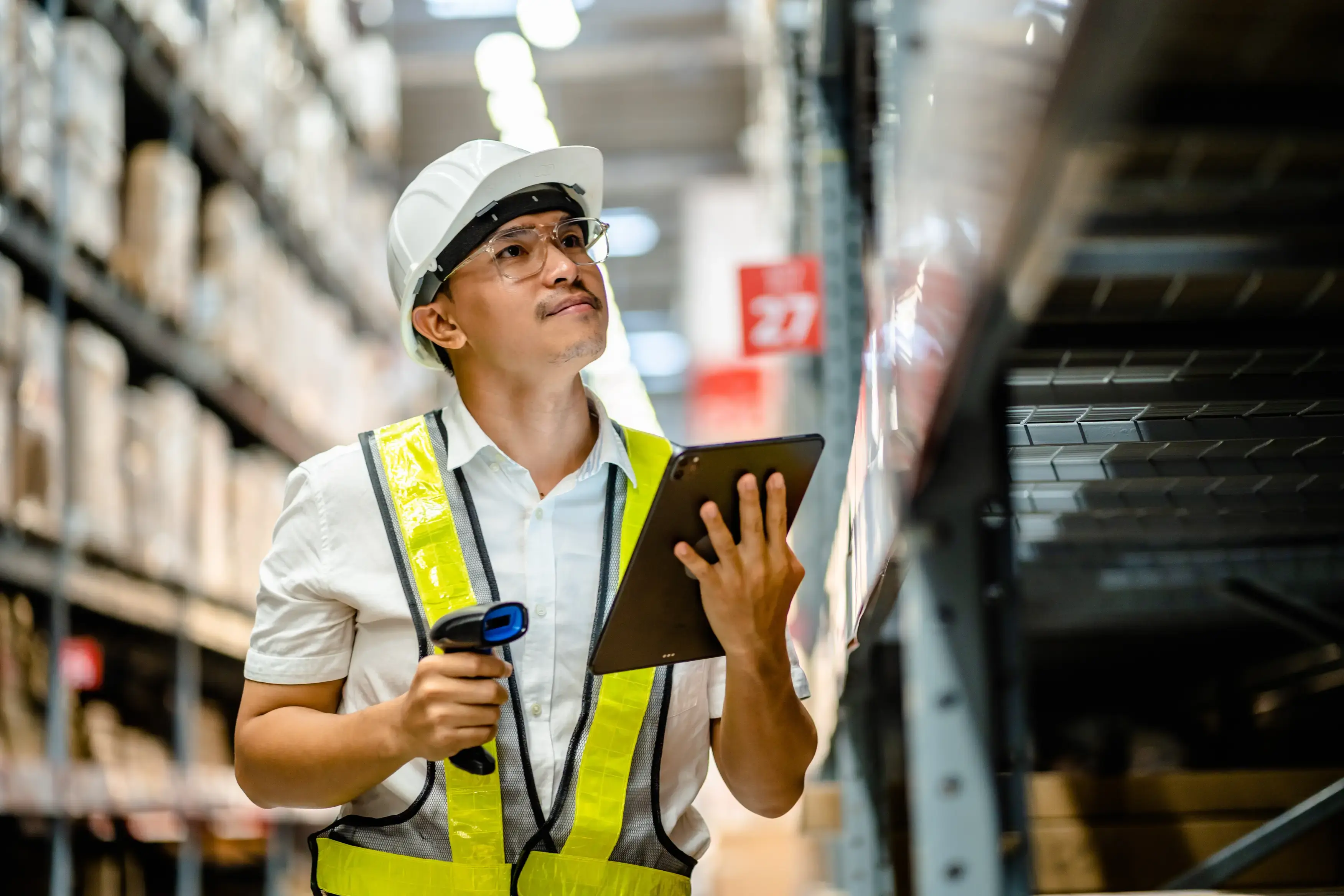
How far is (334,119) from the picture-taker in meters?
7.56

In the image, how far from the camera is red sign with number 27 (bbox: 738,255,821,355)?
4.32 metres

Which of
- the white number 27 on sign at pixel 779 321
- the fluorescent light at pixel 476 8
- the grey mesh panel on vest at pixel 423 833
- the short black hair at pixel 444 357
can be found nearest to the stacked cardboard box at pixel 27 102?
the short black hair at pixel 444 357

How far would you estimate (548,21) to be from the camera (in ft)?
31.2

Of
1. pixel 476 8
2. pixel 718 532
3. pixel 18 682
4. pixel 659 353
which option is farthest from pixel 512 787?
pixel 659 353

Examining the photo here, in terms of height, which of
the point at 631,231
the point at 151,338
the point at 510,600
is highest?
the point at 631,231

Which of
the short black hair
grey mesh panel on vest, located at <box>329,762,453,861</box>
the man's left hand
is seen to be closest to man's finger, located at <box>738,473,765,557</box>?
the man's left hand

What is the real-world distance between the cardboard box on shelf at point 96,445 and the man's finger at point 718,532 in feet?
9.10

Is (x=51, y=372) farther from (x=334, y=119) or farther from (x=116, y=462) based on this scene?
(x=334, y=119)

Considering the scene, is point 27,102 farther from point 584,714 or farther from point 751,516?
point 751,516

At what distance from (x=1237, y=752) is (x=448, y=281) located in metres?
3.38

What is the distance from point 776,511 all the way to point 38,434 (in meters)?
2.68

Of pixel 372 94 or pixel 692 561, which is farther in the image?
pixel 372 94

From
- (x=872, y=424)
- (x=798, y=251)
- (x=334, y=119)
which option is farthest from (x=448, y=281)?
(x=334, y=119)

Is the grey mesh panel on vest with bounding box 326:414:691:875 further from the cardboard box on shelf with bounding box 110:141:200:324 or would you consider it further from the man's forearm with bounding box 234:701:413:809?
the cardboard box on shelf with bounding box 110:141:200:324
